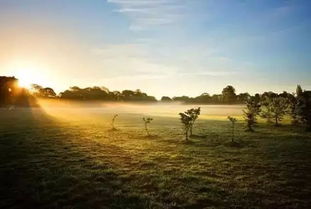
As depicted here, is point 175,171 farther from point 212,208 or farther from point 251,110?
point 251,110

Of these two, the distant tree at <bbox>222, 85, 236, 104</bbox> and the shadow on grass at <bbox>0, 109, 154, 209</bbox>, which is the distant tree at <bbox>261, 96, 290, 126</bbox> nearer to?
the shadow on grass at <bbox>0, 109, 154, 209</bbox>

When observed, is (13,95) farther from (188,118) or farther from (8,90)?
(188,118)

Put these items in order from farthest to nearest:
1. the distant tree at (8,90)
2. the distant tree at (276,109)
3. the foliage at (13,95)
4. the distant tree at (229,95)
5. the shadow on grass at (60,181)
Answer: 1. the distant tree at (229,95)
2. the foliage at (13,95)
3. the distant tree at (8,90)
4. the distant tree at (276,109)
5. the shadow on grass at (60,181)

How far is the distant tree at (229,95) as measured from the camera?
137 m

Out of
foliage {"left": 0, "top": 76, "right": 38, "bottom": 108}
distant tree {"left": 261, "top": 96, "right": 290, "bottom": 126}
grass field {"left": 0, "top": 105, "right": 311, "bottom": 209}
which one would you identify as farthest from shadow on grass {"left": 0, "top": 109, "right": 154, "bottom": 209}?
foliage {"left": 0, "top": 76, "right": 38, "bottom": 108}

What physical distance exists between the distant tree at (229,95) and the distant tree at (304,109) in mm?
97388

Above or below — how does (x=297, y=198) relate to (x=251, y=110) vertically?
below

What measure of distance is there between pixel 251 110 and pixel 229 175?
2884cm

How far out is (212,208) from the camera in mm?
10742

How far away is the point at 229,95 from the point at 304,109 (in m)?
103

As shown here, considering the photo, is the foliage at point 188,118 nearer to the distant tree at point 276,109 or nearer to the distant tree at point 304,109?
the distant tree at point 304,109

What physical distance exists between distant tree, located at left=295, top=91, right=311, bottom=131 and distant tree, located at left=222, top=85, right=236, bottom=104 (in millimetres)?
Answer: 97388

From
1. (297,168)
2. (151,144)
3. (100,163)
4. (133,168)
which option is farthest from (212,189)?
(151,144)

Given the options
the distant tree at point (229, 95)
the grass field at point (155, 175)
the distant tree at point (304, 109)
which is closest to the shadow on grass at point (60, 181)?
the grass field at point (155, 175)
